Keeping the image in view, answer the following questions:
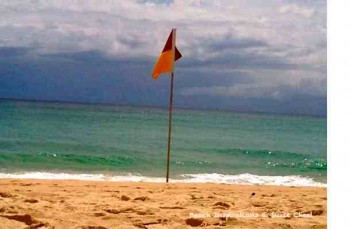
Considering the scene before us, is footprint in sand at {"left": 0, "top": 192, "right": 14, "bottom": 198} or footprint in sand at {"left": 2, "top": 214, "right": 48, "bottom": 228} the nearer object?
footprint in sand at {"left": 2, "top": 214, "right": 48, "bottom": 228}

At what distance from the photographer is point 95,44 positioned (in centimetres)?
439

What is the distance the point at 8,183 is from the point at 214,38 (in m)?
2.15

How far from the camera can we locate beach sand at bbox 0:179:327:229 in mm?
2648

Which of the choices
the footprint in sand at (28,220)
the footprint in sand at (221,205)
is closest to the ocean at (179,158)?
the footprint in sand at (221,205)

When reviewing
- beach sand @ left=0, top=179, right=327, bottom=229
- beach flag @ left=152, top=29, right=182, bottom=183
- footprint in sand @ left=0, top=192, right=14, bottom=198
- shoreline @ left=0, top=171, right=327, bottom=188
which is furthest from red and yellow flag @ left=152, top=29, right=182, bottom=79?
shoreline @ left=0, top=171, right=327, bottom=188

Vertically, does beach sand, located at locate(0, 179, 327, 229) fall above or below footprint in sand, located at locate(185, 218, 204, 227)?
above

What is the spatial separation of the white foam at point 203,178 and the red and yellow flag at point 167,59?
67.0 inches

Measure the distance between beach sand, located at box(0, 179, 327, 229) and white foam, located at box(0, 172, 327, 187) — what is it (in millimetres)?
1231

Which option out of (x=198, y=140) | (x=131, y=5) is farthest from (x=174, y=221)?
(x=198, y=140)

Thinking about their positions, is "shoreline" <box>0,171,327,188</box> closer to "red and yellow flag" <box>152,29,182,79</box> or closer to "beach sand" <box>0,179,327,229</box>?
"beach sand" <box>0,179,327,229</box>

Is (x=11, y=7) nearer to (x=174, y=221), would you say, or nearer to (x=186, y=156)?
(x=174, y=221)

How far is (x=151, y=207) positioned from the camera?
119 inches

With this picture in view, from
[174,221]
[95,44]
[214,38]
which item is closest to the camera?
[174,221]
